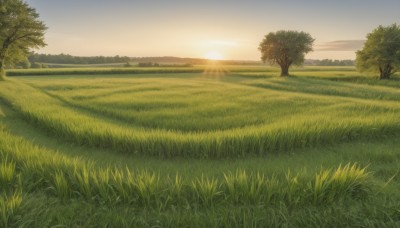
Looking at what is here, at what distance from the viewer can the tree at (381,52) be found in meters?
41.0

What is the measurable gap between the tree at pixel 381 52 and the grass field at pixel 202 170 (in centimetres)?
3410

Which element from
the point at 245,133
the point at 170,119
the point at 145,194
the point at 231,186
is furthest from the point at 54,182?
the point at 170,119

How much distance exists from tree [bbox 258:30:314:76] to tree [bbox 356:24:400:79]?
396 inches

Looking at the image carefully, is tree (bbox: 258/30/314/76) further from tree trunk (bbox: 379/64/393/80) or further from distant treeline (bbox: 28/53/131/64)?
distant treeline (bbox: 28/53/131/64)

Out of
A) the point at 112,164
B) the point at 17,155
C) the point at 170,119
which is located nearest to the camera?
the point at 17,155

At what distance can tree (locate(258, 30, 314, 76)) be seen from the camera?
2053 inches

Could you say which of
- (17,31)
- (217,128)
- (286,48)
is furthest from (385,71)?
(17,31)

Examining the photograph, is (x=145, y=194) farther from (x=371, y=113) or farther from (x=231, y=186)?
(x=371, y=113)

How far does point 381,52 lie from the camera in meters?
41.6

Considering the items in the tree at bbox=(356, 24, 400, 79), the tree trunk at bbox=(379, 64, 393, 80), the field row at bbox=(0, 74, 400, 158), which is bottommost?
the field row at bbox=(0, 74, 400, 158)

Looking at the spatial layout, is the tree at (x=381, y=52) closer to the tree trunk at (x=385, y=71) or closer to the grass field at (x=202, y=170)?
the tree trunk at (x=385, y=71)

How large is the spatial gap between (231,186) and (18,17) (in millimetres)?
43163

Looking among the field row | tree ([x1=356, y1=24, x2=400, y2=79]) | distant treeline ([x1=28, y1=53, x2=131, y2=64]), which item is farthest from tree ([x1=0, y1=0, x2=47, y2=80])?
distant treeline ([x1=28, y1=53, x2=131, y2=64])

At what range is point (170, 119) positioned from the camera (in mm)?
12828
